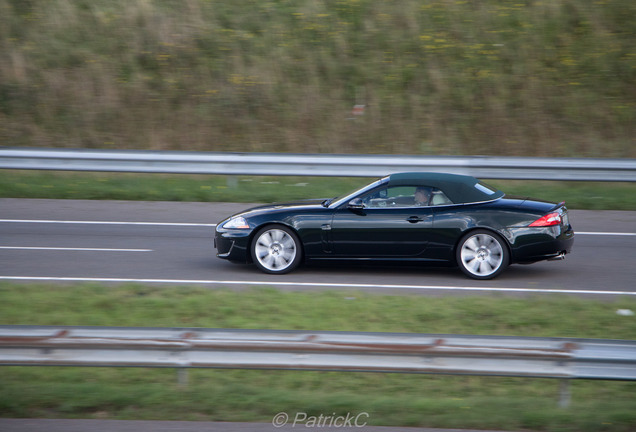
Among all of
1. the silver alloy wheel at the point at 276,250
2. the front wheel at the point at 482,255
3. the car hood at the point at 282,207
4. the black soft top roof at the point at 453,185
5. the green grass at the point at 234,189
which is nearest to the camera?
the front wheel at the point at 482,255

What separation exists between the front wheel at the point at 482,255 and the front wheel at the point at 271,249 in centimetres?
220

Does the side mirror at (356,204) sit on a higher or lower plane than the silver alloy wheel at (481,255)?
higher

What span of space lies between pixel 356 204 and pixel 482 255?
1733 millimetres

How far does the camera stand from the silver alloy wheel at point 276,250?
9.56m

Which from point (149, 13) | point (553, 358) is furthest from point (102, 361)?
point (149, 13)

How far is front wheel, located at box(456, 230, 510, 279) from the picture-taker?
9.15 metres

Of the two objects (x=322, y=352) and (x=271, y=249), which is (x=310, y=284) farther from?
(x=322, y=352)

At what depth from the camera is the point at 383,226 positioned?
9.28 meters

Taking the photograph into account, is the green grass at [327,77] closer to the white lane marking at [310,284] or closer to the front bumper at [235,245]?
the front bumper at [235,245]

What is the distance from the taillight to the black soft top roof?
664 millimetres

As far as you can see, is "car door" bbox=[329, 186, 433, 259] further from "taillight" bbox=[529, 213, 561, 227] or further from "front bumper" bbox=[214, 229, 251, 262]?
"taillight" bbox=[529, 213, 561, 227]

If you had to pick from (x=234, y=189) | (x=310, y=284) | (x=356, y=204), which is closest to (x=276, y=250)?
(x=310, y=284)

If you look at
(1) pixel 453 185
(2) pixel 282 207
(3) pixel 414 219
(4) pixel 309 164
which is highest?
(4) pixel 309 164

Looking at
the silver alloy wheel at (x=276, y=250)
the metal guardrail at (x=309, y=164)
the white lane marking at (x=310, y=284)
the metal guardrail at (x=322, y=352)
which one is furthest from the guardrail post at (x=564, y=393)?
the metal guardrail at (x=309, y=164)
